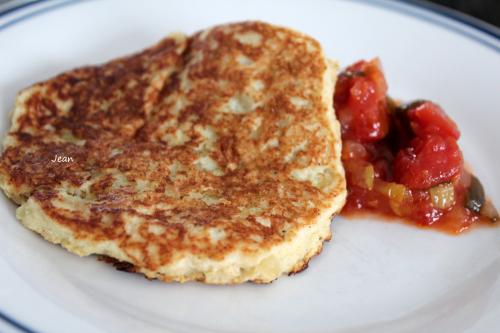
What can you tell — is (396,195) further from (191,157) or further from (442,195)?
(191,157)

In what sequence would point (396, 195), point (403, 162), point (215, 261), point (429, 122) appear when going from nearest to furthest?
point (215, 261)
point (396, 195)
point (403, 162)
point (429, 122)

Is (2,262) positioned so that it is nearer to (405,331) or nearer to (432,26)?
(405,331)

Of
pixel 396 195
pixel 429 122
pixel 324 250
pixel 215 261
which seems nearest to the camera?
pixel 215 261

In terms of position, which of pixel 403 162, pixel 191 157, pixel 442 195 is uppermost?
pixel 191 157

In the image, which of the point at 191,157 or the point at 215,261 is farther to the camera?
the point at 191,157

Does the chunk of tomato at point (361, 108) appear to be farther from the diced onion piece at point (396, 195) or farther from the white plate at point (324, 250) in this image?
the white plate at point (324, 250)

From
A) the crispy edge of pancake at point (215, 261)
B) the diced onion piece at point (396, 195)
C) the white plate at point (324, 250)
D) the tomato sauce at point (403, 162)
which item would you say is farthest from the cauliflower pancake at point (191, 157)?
the diced onion piece at point (396, 195)

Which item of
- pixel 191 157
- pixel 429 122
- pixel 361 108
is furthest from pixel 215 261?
pixel 429 122

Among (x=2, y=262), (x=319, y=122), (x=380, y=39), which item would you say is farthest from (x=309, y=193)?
(x=380, y=39)
